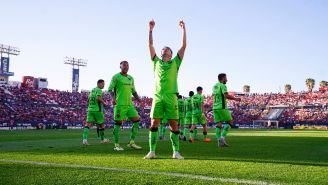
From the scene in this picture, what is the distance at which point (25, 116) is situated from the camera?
167 ft

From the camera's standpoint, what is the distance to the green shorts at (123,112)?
37.3 feet

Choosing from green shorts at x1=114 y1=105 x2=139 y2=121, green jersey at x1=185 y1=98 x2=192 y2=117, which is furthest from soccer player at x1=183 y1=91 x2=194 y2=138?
green shorts at x1=114 y1=105 x2=139 y2=121

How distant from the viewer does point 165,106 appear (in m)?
8.23

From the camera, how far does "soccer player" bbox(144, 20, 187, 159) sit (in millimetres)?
8211

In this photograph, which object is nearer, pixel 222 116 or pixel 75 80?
pixel 222 116

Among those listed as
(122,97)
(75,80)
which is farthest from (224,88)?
(75,80)

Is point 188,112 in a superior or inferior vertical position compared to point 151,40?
inferior

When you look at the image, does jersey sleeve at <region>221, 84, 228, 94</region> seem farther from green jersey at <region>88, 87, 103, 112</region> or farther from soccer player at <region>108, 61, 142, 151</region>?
green jersey at <region>88, 87, 103, 112</region>

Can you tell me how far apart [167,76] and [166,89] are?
29cm

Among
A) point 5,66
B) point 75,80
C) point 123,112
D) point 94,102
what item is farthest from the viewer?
point 75,80

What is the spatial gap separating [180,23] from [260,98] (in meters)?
76.6

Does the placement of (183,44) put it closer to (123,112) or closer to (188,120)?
(123,112)

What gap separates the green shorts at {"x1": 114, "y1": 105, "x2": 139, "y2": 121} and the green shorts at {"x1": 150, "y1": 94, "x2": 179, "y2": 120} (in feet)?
10.7

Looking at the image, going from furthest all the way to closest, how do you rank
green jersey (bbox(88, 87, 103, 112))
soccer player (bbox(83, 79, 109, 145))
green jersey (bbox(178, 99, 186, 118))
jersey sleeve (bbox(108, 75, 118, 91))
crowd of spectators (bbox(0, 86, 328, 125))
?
crowd of spectators (bbox(0, 86, 328, 125)), green jersey (bbox(178, 99, 186, 118)), green jersey (bbox(88, 87, 103, 112)), soccer player (bbox(83, 79, 109, 145)), jersey sleeve (bbox(108, 75, 118, 91))
